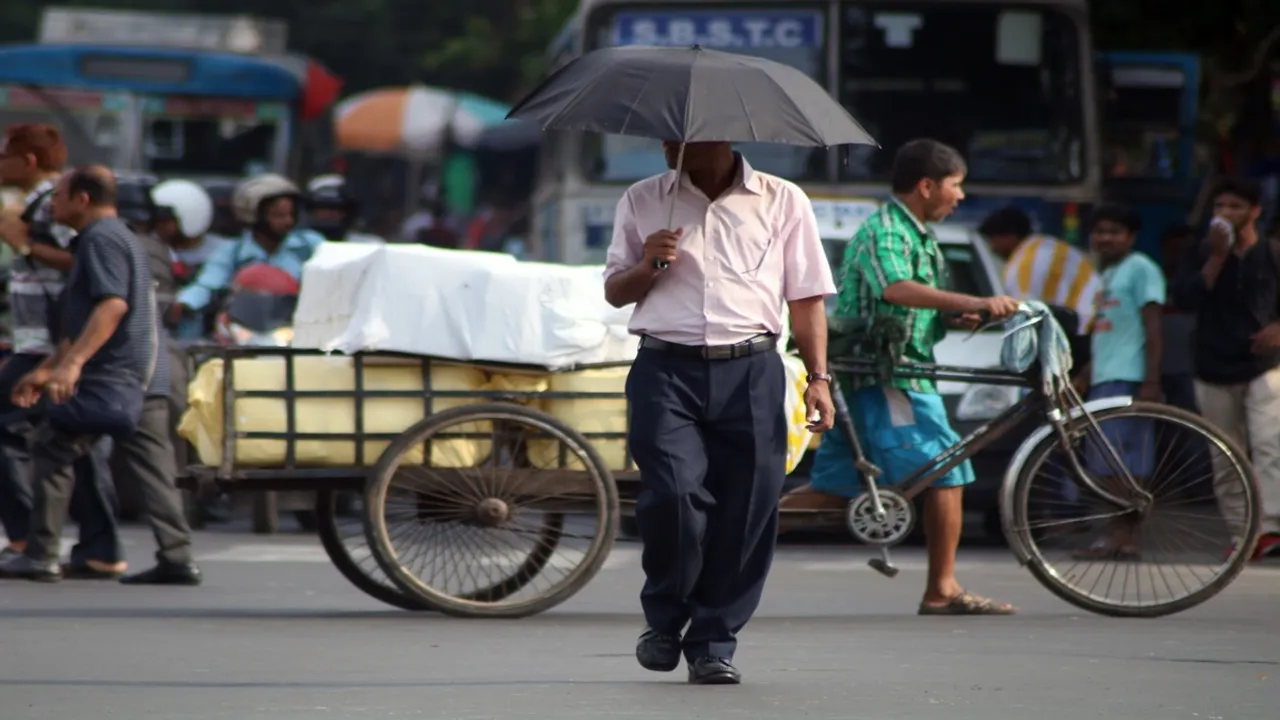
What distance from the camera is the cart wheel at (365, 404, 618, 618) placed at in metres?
8.05

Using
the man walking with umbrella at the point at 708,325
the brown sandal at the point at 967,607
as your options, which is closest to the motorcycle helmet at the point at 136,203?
the brown sandal at the point at 967,607

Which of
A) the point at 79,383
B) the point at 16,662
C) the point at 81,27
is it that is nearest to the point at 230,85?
the point at 81,27

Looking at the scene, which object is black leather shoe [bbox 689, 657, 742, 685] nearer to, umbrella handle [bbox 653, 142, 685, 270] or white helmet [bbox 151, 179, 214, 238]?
umbrella handle [bbox 653, 142, 685, 270]

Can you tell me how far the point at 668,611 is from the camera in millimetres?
6414

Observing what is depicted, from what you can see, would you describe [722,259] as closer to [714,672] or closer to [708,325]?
[708,325]

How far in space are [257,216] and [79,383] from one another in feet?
12.4

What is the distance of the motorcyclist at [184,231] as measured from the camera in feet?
43.2

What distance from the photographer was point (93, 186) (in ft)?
30.4

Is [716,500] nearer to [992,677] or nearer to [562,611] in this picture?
[992,677]

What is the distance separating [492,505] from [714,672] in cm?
199

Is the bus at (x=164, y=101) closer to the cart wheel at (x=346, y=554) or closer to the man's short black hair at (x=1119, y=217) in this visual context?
the man's short black hair at (x=1119, y=217)

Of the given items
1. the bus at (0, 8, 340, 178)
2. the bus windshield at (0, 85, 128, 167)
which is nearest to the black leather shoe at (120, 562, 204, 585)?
the bus at (0, 8, 340, 178)

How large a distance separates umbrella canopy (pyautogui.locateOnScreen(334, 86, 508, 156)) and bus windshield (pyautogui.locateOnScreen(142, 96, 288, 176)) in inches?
400

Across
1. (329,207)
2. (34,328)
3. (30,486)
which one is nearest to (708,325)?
(34,328)
